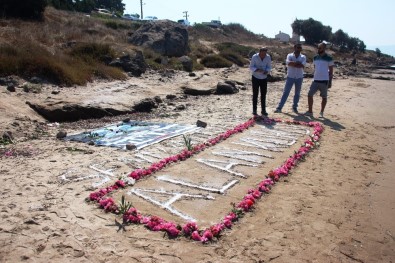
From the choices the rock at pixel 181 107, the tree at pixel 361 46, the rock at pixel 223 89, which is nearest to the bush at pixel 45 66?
the rock at pixel 181 107

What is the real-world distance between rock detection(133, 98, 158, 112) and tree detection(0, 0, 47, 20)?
16440 mm

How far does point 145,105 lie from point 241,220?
27.7 ft

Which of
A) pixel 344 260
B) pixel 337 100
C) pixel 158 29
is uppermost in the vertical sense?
pixel 158 29

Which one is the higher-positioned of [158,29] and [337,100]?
[158,29]

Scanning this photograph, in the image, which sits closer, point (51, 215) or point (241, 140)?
point (51, 215)

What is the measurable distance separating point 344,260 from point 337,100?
12.5m

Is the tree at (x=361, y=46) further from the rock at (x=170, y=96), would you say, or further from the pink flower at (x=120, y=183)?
the pink flower at (x=120, y=183)

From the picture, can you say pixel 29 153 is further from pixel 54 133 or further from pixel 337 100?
pixel 337 100

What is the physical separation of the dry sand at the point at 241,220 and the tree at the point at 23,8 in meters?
19.0

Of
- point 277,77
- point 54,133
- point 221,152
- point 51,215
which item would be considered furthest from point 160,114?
point 277,77

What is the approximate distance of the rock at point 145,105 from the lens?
41.5 ft

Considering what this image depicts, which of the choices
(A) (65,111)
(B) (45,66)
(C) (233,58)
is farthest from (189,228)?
(C) (233,58)

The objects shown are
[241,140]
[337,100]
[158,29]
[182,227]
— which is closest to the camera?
[182,227]

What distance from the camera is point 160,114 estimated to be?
1227 cm
